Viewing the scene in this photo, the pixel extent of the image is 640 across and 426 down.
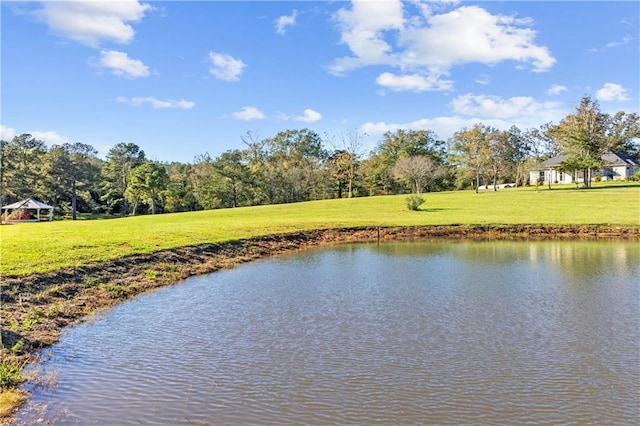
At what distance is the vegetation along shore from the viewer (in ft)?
37.0

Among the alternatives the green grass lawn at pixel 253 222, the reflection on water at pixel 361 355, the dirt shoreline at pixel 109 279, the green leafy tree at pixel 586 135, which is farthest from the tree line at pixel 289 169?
the reflection on water at pixel 361 355

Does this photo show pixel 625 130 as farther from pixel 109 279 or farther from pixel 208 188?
pixel 109 279

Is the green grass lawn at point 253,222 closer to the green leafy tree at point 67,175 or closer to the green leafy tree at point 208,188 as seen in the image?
the green leafy tree at point 208,188

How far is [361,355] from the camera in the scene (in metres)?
8.71

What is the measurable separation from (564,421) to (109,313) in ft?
35.3

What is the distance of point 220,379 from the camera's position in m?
7.77

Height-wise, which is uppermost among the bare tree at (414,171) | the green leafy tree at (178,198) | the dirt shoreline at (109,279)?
the bare tree at (414,171)

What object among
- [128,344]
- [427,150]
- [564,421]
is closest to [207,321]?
[128,344]

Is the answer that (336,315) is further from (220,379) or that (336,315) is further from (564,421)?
(564,421)

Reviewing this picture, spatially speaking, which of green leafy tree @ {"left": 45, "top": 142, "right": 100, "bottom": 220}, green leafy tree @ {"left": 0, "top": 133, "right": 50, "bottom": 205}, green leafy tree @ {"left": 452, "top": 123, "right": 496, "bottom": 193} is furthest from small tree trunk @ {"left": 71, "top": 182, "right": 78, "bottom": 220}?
green leafy tree @ {"left": 452, "top": 123, "right": 496, "bottom": 193}

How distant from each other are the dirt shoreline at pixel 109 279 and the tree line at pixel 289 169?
128 feet

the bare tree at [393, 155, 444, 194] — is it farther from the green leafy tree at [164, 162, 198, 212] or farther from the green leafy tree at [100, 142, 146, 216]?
the green leafy tree at [100, 142, 146, 216]

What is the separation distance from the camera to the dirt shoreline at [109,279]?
10125 millimetres

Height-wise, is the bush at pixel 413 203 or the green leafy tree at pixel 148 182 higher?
the green leafy tree at pixel 148 182
